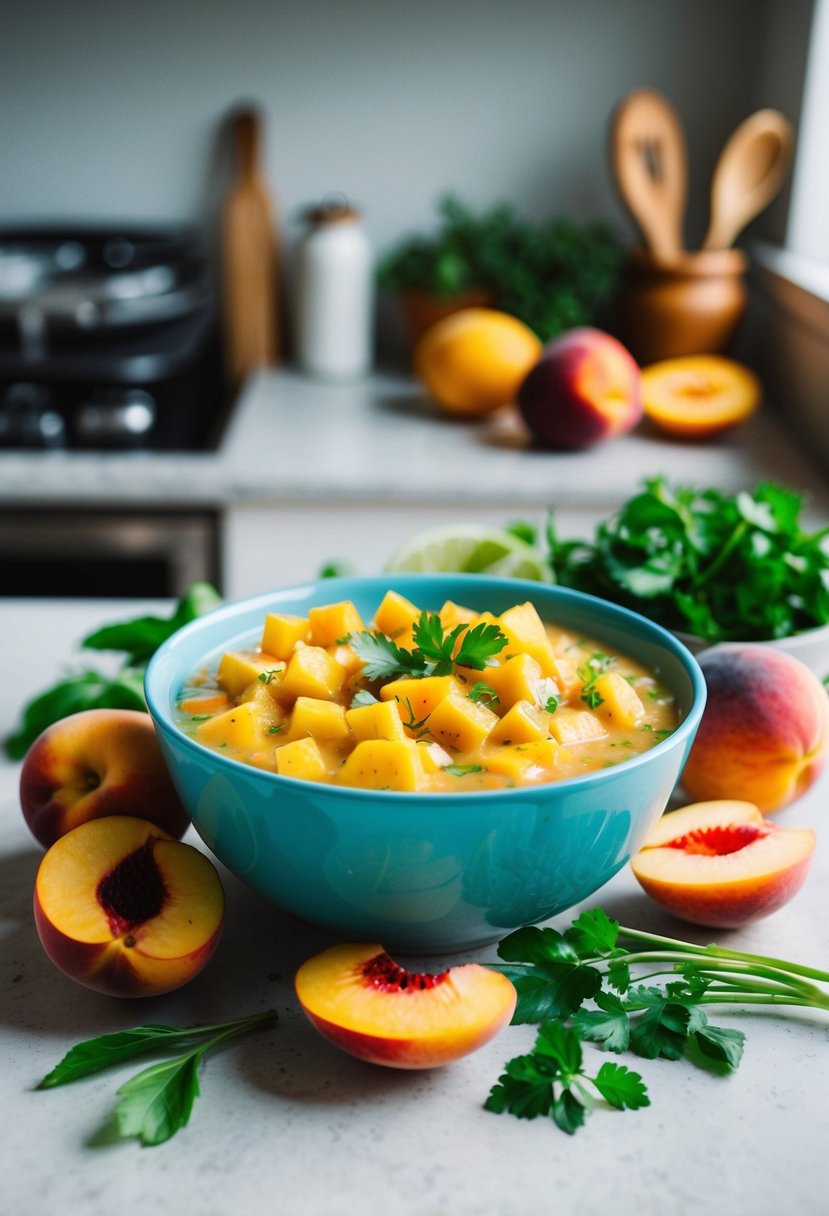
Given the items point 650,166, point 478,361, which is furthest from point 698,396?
point 650,166

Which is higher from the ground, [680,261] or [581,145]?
[581,145]

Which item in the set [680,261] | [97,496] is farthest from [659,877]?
[680,261]

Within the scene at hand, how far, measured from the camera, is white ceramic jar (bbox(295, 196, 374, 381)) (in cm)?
260

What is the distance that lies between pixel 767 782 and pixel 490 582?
0.90 feet

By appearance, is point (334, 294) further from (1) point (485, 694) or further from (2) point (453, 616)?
(1) point (485, 694)

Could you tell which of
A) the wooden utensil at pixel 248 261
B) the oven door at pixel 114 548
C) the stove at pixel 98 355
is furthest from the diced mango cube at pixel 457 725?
the wooden utensil at pixel 248 261

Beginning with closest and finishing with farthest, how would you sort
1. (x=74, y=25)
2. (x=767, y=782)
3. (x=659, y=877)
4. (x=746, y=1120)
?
(x=746, y=1120) → (x=659, y=877) → (x=767, y=782) → (x=74, y=25)

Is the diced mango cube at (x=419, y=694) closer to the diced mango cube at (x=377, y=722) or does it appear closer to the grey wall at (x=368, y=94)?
the diced mango cube at (x=377, y=722)

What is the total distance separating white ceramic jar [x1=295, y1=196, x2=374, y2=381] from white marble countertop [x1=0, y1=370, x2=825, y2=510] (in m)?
0.37

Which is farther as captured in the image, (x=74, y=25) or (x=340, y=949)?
(x=74, y=25)

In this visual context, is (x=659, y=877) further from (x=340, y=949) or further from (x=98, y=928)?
(x=98, y=928)

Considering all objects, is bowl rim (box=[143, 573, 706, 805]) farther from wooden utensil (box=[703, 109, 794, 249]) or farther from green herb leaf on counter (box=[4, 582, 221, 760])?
wooden utensil (box=[703, 109, 794, 249])

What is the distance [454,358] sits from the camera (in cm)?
236

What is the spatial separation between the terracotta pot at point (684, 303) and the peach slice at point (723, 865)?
184 centimetres
